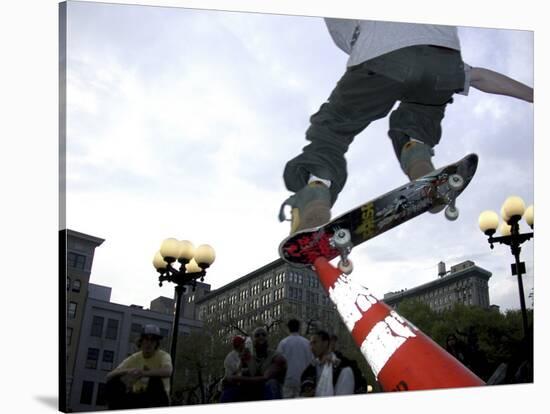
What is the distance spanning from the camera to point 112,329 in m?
5.71

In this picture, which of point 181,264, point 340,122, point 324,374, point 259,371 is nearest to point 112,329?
point 181,264

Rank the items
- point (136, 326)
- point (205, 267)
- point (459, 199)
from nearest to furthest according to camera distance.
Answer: point (136, 326) → point (205, 267) → point (459, 199)

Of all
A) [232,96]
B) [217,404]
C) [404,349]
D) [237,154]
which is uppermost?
[232,96]

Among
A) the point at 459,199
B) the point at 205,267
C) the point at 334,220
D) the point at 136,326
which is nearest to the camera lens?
the point at 136,326

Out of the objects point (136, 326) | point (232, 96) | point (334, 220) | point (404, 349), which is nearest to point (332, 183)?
point (334, 220)

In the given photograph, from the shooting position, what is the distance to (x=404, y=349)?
6.32 meters

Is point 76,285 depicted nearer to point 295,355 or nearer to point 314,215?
point 295,355

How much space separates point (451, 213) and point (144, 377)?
144 inches

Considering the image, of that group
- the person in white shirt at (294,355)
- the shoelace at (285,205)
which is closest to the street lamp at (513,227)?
the shoelace at (285,205)

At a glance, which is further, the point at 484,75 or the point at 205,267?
the point at 484,75

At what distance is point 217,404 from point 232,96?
9.35 feet

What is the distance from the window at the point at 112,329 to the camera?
18.7ft

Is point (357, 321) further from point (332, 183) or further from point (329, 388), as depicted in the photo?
point (332, 183)

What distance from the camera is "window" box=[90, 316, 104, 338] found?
5660 millimetres
